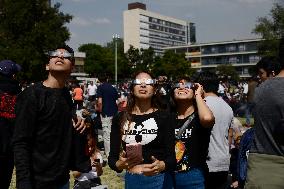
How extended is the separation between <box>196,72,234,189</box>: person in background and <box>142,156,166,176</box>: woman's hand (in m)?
1.13

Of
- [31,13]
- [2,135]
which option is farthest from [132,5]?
→ [2,135]

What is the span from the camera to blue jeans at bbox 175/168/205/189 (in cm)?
396

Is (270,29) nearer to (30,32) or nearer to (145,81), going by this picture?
(30,32)

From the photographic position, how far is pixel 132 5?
169625 mm

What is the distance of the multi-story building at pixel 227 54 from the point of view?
391 feet

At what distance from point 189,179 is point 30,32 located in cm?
3846

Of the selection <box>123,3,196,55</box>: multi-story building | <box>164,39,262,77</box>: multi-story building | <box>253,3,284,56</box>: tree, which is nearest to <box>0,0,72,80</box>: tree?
<box>253,3,284,56</box>: tree

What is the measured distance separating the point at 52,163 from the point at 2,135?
1900 mm

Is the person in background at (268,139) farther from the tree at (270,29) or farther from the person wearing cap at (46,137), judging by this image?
the tree at (270,29)

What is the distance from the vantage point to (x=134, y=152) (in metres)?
3.24

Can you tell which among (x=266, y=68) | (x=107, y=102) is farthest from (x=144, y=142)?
(x=107, y=102)

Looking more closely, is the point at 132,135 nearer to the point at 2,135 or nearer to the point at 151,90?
the point at 151,90

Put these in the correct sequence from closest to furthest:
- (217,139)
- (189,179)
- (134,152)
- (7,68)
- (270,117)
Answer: (270,117)
(134,152)
(189,179)
(217,139)
(7,68)

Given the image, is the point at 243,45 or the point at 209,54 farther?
the point at 209,54
